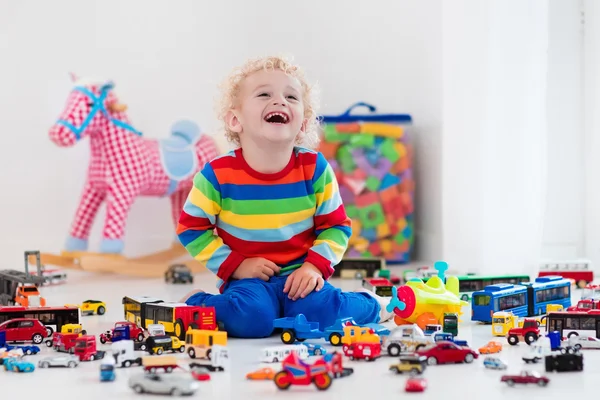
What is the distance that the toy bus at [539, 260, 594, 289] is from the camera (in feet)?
7.69

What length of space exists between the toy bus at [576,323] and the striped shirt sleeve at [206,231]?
0.59 metres

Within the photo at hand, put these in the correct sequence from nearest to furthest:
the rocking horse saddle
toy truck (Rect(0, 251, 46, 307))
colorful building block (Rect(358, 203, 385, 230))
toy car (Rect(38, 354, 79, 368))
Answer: toy car (Rect(38, 354, 79, 368)), toy truck (Rect(0, 251, 46, 307)), the rocking horse saddle, colorful building block (Rect(358, 203, 385, 230))

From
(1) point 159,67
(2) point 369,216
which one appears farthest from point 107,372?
(1) point 159,67

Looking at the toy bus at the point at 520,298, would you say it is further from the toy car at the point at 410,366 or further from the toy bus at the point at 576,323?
the toy car at the point at 410,366

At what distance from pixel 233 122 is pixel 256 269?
1.00 ft

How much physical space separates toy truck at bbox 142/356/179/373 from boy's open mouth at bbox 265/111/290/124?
1.94 ft

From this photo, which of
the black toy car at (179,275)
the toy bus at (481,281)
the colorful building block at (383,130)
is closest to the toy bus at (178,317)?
the toy bus at (481,281)

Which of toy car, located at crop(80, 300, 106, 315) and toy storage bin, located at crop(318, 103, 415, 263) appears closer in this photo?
toy car, located at crop(80, 300, 106, 315)

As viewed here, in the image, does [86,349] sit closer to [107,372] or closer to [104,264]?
[107,372]

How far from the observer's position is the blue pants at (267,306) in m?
1.66

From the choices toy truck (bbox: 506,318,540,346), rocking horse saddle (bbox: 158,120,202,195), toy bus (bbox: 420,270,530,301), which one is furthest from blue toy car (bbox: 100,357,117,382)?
rocking horse saddle (bbox: 158,120,202,195)

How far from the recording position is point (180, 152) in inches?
118

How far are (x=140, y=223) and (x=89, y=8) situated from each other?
0.80 metres

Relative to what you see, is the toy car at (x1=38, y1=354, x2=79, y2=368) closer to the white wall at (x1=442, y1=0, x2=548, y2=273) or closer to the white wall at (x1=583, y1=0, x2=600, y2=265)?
the white wall at (x1=442, y1=0, x2=548, y2=273)
